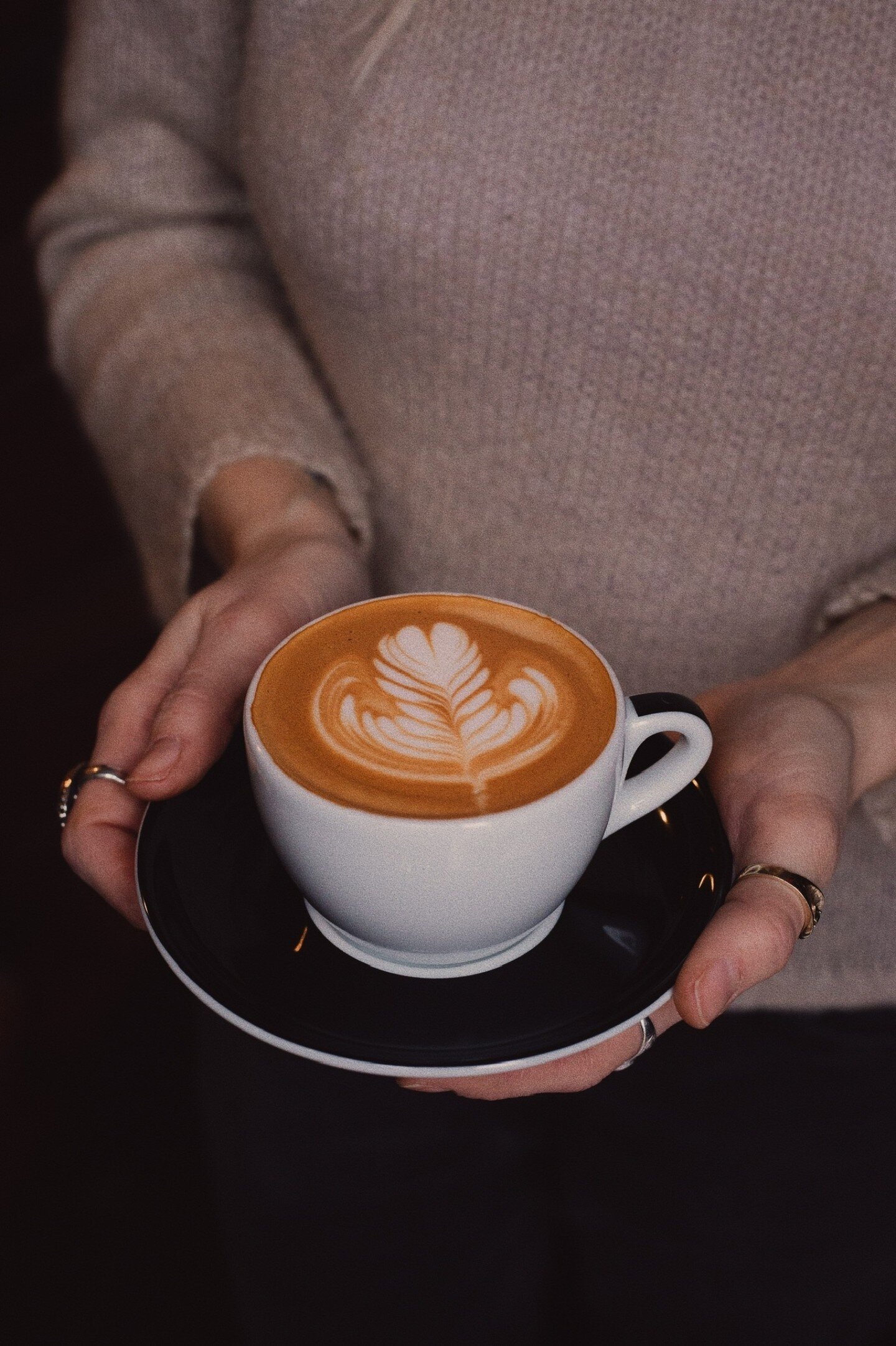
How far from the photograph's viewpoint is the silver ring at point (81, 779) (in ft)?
2.53

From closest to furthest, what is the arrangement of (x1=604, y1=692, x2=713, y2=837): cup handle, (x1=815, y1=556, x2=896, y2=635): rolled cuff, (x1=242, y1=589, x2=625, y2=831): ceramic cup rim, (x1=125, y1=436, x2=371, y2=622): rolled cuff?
(x1=242, y1=589, x2=625, y2=831): ceramic cup rim, (x1=604, y1=692, x2=713, y2=837): cup handle, (x1=815, y1=556, x2=896, y2=635): rolled cuff, (x1=125, y1=436, x2=371, y2=622): rolled cuff

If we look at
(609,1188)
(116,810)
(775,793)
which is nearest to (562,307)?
(775,793)

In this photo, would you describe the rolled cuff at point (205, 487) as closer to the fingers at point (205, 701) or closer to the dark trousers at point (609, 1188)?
the fingers at point (205, 701)

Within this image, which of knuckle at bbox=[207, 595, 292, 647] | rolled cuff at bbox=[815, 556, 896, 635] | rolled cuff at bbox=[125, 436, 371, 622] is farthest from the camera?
rolled cuff at bbox=[125, 436, 371, 622]

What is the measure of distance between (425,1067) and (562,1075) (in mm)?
113

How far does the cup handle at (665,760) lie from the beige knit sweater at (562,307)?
0.30 meters

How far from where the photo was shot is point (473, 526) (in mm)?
1037

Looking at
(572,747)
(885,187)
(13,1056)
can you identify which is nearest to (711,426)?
(885,187)

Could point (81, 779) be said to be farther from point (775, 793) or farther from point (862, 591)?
point (862, 591)

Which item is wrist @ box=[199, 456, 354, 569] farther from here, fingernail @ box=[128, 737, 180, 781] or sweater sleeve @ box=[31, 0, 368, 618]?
fingernail @ box=[128, 737, 180, 781]

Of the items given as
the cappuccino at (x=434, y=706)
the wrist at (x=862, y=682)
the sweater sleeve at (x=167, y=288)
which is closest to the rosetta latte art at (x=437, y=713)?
the cappuccino at (x=434, y=706)

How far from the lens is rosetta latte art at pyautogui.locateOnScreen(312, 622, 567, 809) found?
25.5 inches

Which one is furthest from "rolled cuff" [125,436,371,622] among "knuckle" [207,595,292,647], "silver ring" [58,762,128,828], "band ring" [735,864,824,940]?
"band ring" [735,864,824,940]

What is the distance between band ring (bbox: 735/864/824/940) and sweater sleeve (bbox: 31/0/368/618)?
0.56m
